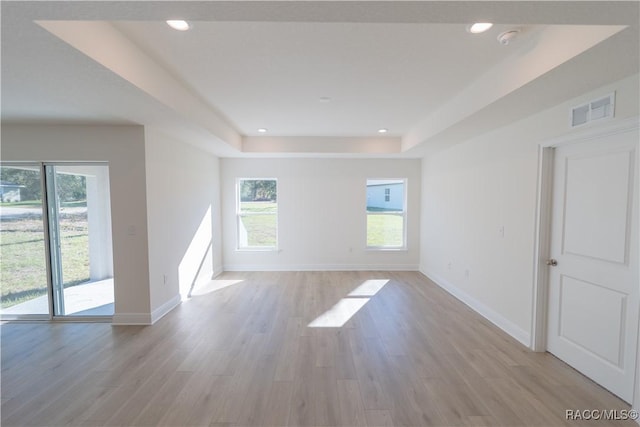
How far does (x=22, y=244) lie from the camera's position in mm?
3457

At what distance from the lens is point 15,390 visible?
2.23 metres

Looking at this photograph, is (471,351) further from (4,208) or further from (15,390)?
(4,208)

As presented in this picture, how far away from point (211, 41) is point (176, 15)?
697 mm

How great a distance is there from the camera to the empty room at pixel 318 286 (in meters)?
1.81

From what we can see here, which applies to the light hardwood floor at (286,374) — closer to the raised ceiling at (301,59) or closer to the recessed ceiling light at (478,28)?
the raised ceiling at (301,59)

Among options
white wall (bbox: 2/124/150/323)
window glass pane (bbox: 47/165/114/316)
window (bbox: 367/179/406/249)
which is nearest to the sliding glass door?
window glass pane (bbox: 47/165/114/316)

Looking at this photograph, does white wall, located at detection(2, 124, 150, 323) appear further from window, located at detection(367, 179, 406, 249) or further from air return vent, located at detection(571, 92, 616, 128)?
air return vent, located at detection(571, 92, 616, 128)

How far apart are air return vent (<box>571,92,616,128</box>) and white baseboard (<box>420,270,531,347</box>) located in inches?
82.5

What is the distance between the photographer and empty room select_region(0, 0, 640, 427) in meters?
1.81

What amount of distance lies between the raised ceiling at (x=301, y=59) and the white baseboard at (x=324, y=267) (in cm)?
322

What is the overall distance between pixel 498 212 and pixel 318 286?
295cm

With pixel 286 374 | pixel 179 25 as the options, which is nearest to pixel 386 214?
pixel 286 374

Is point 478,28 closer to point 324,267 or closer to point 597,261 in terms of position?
point 597,261

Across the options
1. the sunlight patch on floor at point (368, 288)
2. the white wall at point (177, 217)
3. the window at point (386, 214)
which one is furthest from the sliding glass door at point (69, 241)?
the window at point (386, 214)
